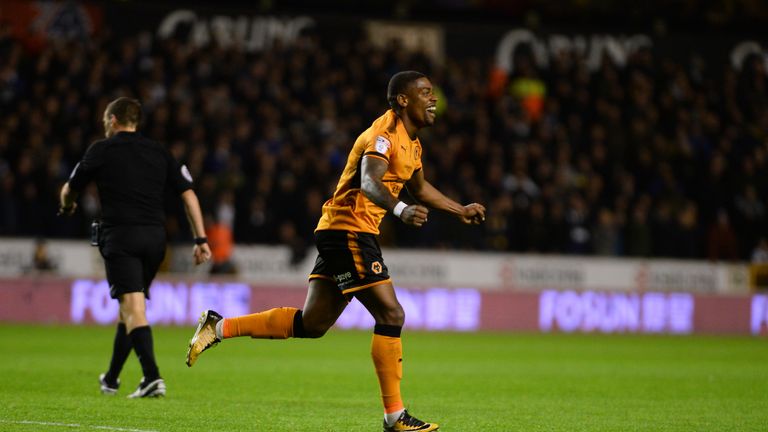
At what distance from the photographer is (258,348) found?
53.7 ft

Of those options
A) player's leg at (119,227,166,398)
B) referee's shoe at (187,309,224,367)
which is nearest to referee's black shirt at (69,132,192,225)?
player's leg at (119,227,166,398)

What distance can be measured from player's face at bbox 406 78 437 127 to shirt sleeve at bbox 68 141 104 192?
2750mm

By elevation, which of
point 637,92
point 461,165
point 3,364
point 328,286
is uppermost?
point 637,92

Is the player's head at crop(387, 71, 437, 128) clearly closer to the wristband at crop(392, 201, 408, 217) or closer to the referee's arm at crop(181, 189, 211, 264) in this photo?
the wristband at crop(392, 201, 408, 217)

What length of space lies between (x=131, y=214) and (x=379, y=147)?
2.64m

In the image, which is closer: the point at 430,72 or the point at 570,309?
the point at 570,309

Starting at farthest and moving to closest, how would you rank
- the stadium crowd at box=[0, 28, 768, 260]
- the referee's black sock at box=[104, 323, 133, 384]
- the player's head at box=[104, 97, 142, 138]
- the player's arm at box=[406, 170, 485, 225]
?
the stadium crowd at box=[0, 28, 768, 260] → the referee's black sock at box=[104, 323, 133, 384] → the player's head at box=[104, 97, 142, 138] → the player's arm at box=[406, 170, 485, 225]

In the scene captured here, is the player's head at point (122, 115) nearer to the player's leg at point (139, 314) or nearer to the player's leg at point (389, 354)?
the player's leg at point (139, 314)

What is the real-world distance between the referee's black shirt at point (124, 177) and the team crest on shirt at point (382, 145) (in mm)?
2602

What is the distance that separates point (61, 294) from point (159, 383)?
11006 mm

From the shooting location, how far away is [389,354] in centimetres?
695

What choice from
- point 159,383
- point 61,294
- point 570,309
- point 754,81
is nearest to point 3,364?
point 159,383

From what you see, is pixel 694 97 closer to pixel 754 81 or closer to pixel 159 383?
pixel 754 81

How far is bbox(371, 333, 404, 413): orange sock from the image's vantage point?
690 centimetres
